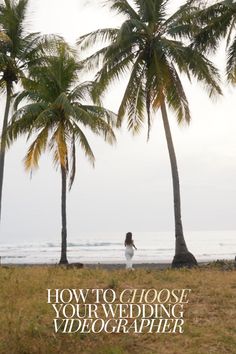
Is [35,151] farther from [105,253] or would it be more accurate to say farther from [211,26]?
[105,253]

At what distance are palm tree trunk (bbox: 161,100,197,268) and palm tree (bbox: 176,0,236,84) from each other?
296 cm

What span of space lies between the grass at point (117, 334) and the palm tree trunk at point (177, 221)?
4.83 meters

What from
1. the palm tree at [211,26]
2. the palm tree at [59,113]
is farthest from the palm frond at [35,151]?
the palm tree at [211,26]

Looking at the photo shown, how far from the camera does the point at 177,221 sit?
785 inches

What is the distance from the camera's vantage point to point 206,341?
818 centimetres

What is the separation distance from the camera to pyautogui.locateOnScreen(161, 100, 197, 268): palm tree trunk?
1920cm

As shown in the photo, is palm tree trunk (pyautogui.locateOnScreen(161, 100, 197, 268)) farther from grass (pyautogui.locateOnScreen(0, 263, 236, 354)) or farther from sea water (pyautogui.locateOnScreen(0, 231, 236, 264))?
sea water (pyautogui.locateOnScreen(0, 231, 236, 264))

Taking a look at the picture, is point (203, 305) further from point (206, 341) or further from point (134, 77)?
point (134, 77)

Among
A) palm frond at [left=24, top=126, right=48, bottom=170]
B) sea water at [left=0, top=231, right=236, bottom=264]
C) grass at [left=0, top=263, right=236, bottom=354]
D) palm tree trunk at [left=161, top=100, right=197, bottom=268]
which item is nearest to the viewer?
grass at [left=0, top=263, right=236, bottom=354]

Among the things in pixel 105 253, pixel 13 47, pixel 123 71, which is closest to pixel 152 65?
pixel 123 71

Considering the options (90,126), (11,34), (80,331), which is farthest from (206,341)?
(11,34)

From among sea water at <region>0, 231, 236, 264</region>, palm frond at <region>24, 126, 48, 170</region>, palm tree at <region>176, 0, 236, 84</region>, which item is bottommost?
sea water at <region>0, 231, 236, 264</region>

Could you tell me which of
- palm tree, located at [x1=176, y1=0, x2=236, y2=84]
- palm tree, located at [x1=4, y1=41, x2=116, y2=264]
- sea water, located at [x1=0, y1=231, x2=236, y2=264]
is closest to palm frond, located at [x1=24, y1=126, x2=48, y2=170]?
palm tree, located at [x1=4, y1=41, x2=116, y2=264]

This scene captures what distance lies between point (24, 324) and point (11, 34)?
18.7 meters
